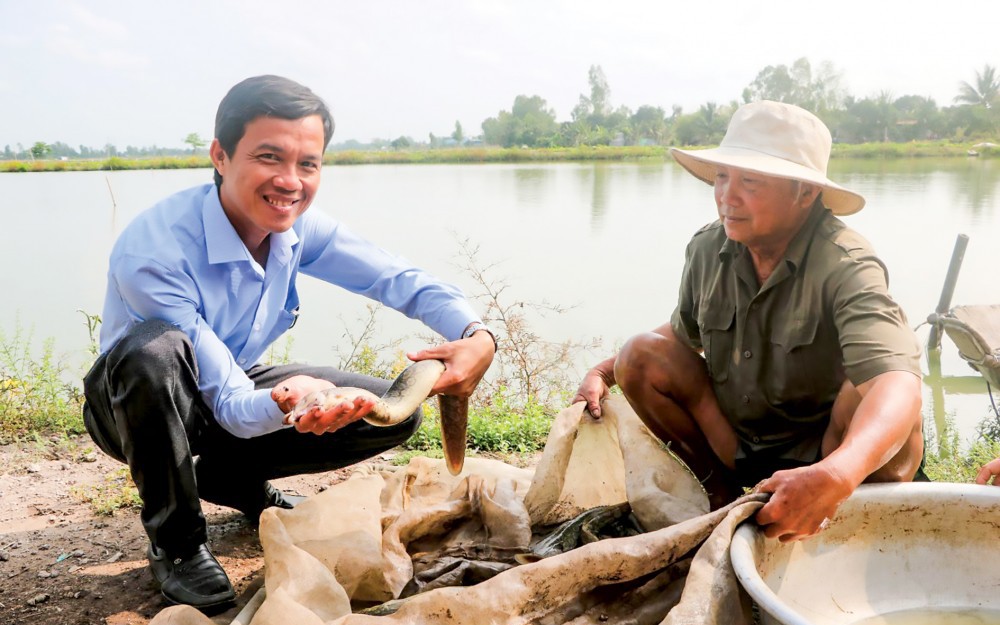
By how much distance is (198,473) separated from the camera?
2.59 m

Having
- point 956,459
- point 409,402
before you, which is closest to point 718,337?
point 409,402

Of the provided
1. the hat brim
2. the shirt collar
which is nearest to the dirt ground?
the shirt collar

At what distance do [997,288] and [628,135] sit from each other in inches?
1292

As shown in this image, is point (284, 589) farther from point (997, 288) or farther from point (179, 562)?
point (997, 288)

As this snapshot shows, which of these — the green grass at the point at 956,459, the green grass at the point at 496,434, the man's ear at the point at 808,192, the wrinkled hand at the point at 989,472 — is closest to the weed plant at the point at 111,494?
the green grass at the point at 496,434

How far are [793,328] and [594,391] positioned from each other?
660 millimetres

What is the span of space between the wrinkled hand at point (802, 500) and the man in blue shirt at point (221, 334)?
935 millimetres

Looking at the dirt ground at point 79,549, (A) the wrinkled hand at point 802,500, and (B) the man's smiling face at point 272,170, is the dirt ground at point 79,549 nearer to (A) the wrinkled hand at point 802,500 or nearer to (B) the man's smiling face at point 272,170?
(B) the man's smiling face at point 272,170

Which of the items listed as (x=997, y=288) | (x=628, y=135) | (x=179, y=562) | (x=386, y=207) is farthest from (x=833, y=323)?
(x=628, y=135)

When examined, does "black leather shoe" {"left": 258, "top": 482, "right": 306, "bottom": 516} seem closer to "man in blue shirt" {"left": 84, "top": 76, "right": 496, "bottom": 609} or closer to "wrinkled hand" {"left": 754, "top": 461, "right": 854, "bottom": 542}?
"man in blue shirt" {"left": 84, "top": 76, "right": 496, "bottom": 609}

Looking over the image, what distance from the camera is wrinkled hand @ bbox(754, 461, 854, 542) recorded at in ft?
5.60

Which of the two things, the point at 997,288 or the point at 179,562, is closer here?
the point at 179,562

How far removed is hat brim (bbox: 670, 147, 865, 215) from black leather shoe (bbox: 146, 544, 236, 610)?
5.67ft

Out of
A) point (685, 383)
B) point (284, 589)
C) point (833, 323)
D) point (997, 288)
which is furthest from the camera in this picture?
point (997, 288)
